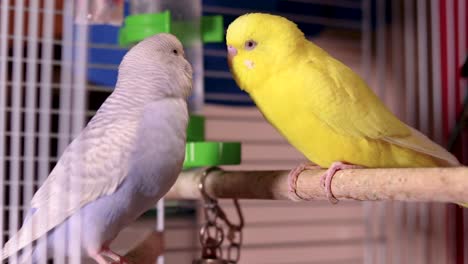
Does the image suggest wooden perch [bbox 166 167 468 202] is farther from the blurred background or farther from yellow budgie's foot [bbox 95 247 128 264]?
yellow budgie's foot [bbox 95 247 128 264]

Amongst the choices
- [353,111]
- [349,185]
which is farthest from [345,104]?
[349,185]

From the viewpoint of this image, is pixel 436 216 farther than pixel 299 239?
No

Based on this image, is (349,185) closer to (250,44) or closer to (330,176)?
(330,176)

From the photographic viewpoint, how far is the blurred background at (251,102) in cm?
59

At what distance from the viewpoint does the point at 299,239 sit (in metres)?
1.41

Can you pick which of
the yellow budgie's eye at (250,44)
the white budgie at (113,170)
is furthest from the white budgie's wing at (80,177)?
the yellow budgie's eye at (250,44)

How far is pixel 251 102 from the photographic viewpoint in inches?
51.9

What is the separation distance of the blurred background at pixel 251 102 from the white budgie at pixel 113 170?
1.5 inches

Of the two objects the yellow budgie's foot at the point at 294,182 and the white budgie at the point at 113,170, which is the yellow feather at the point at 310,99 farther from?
the white budgie at the point at 113,170

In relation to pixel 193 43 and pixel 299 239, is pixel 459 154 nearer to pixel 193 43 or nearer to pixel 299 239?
pixel 299 239

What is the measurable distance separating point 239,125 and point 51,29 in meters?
0.80

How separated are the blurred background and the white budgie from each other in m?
0.04

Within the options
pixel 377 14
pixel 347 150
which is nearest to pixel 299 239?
pixel 377 14

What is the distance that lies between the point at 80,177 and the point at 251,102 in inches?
32.1
